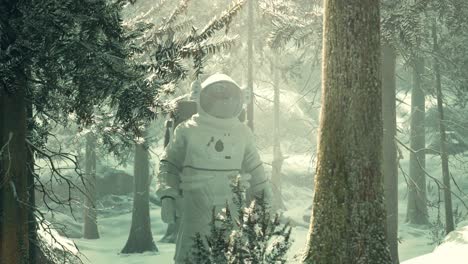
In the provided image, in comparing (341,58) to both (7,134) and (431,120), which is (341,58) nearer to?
(7,134)

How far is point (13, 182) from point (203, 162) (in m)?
4.52

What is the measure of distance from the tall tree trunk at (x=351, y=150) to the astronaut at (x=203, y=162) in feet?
11.9

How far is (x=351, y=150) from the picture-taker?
5828mm

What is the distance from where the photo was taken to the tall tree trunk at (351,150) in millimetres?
5797

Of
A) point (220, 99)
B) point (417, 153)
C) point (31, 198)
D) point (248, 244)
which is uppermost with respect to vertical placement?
point (220, 99)

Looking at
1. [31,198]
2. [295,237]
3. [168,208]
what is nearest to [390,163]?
[168,208]

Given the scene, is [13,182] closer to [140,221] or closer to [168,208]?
[168,208]

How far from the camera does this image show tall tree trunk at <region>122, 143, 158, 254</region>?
15.9 meters

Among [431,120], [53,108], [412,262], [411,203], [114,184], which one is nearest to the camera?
[53,108]

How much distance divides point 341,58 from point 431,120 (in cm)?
2093

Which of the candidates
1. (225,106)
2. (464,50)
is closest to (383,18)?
(225,106)

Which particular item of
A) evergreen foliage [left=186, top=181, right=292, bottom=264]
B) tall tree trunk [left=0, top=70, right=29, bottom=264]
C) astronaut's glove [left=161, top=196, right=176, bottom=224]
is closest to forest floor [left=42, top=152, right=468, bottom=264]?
evergreen foliage [left=186, top=181, right=292, bottom=264]

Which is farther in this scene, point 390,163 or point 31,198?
point 390,163

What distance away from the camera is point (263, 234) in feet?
19.0
